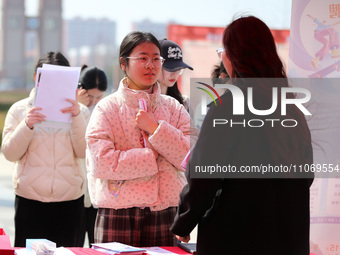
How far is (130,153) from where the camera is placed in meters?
2.31

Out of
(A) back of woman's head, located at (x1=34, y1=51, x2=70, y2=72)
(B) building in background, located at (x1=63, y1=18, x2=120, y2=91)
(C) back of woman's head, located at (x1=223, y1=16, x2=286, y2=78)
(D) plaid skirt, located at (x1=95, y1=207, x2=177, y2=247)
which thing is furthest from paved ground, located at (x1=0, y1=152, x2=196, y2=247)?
(B) building in background, located at (x1=63, y1=18, x2=120, y2=91)

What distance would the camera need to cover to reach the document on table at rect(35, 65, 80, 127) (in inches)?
112

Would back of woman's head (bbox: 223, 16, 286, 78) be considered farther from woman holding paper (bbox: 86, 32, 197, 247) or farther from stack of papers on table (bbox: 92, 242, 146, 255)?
stack of papers on table (bbox: 92, 242, 146, 255)

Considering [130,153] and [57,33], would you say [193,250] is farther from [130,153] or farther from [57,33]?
[57,33]

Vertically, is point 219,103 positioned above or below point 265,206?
above

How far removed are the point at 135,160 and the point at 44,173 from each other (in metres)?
0.99

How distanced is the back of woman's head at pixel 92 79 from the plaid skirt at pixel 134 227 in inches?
60.9

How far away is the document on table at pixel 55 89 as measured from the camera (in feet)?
9.35

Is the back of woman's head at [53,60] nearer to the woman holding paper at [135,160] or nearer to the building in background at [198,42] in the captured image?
the woman holding paper at [135,160]

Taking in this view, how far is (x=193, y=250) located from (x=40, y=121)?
115 centimetres

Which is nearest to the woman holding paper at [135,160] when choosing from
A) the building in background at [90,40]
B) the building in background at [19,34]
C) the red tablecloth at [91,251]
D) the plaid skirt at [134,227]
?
the plaid skirt at [134,227]

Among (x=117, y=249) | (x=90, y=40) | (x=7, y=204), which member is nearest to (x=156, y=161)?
(x=117, y=249)

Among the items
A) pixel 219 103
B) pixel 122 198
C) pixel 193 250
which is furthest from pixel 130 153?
pixel 219 103

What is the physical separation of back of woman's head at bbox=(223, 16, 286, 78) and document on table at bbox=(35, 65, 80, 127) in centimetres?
131
